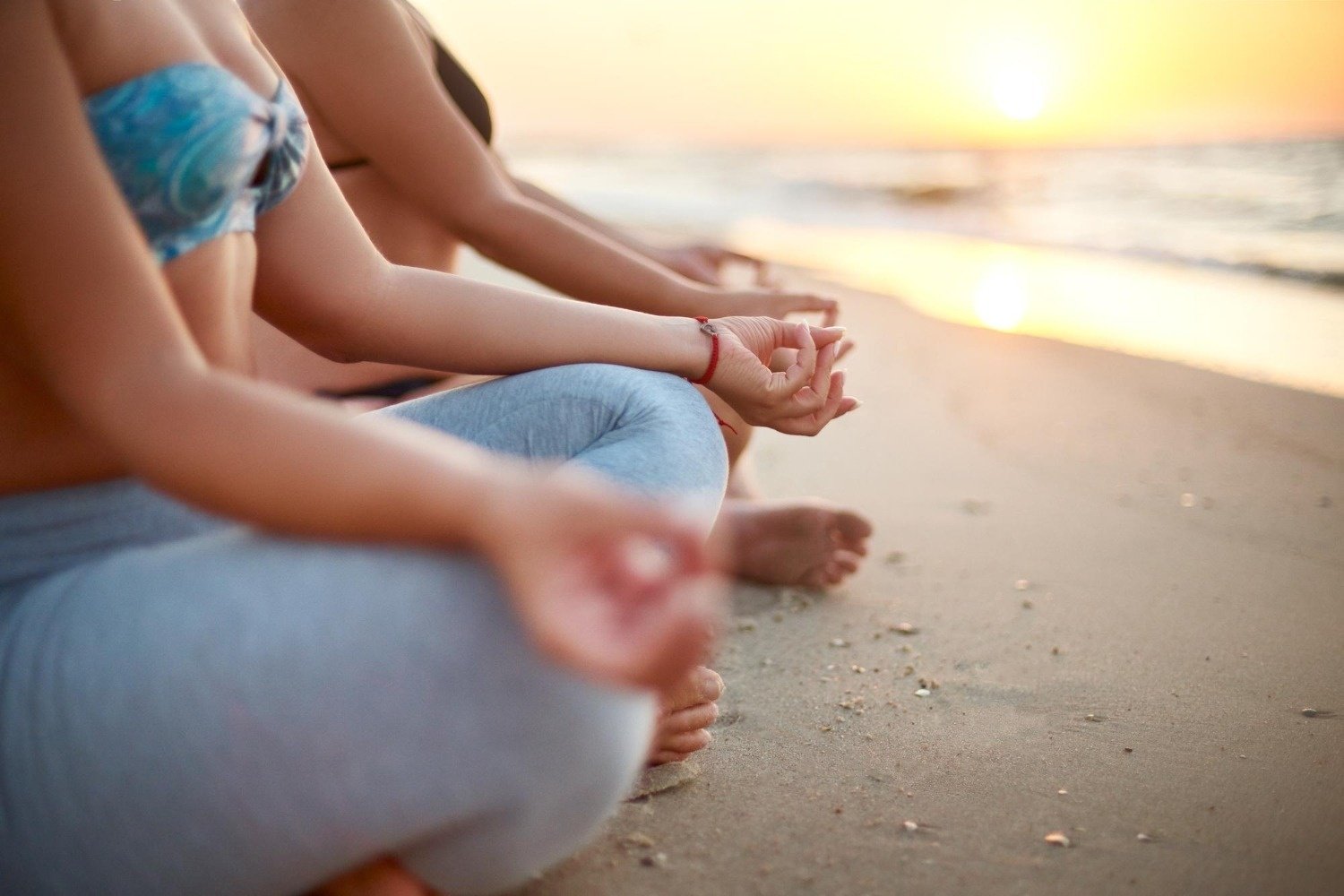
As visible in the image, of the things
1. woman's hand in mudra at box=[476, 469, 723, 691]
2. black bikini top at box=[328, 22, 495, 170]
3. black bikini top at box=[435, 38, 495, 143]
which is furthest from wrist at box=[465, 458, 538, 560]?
black bikini top at box=[435, 38, 495, 143]

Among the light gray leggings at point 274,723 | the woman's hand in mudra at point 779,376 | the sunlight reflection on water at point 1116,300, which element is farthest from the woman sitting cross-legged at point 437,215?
the sunlight reflection on water at point 1116,300

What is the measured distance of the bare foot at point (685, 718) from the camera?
1.37m

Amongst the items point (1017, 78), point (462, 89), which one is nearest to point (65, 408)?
point (462, 89)

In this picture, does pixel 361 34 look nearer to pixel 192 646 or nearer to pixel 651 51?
pixel 192 646

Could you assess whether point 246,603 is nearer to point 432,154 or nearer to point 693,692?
point 693,692

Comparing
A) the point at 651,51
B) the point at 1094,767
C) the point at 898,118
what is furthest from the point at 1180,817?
the point at 898,118

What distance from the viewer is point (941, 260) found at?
27.0 feet

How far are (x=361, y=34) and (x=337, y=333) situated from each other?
0.76m

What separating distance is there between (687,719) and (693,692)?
4cm

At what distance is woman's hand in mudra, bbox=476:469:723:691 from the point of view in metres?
0.69

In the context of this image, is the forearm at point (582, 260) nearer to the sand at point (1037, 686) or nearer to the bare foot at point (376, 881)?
the sand at point (1037, 686)

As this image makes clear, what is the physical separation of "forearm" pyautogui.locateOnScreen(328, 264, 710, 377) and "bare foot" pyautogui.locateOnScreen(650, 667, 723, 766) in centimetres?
44

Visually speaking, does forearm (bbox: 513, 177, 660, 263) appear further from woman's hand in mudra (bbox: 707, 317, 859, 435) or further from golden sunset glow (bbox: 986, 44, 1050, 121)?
golden sunset glow (bbox: 986, 44, 1050, 121)

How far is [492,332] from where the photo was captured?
1299 mm
